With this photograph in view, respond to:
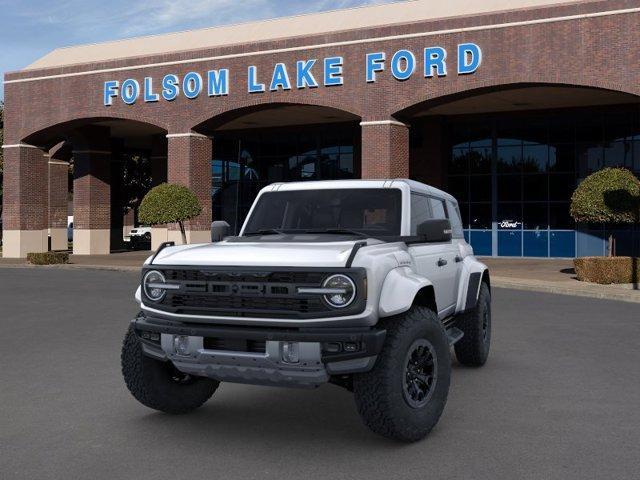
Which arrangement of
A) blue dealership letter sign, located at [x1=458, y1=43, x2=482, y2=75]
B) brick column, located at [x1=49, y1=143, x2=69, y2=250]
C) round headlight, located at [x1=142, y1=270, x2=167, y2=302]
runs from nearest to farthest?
round headlight, located at [x1=142, y1=270, x2=167, y2=302], blue dealership letter sign, located at [x1=458, y1=43, x2=482, y2=75], brick column, located at [x1=49, y1=143, x2=69, y2=250]

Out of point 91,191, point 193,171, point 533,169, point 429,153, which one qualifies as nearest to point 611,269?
point 533,169

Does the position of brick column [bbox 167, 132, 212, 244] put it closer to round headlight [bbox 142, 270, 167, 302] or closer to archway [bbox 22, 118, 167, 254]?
archway [bbox 22, 118, 167, 254]

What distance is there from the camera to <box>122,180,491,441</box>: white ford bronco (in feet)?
17.0

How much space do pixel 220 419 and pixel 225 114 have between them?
27.3 m

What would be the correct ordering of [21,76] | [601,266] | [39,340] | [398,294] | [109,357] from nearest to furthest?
1. [398,294]
2. [109,357]
3. [39,340]
4. [601,266]
5. [21,76]

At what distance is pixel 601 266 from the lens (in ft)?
67.4

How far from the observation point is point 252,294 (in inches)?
211

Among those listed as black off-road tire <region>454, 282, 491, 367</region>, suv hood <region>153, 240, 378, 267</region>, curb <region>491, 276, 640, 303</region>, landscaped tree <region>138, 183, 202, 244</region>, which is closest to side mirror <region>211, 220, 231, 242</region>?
suv hood <region>153, 240, 378, 267</region>

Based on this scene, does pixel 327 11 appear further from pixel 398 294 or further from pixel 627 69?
pixel 398 294

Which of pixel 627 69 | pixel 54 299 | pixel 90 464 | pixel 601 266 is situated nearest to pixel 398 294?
pixel 90 464

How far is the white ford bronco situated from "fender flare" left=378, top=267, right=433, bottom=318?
0.01 meters

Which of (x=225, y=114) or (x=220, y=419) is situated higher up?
(x=225, y=114)

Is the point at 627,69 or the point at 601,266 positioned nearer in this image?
the point at 601,266

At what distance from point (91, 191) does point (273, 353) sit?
37.0 meters
